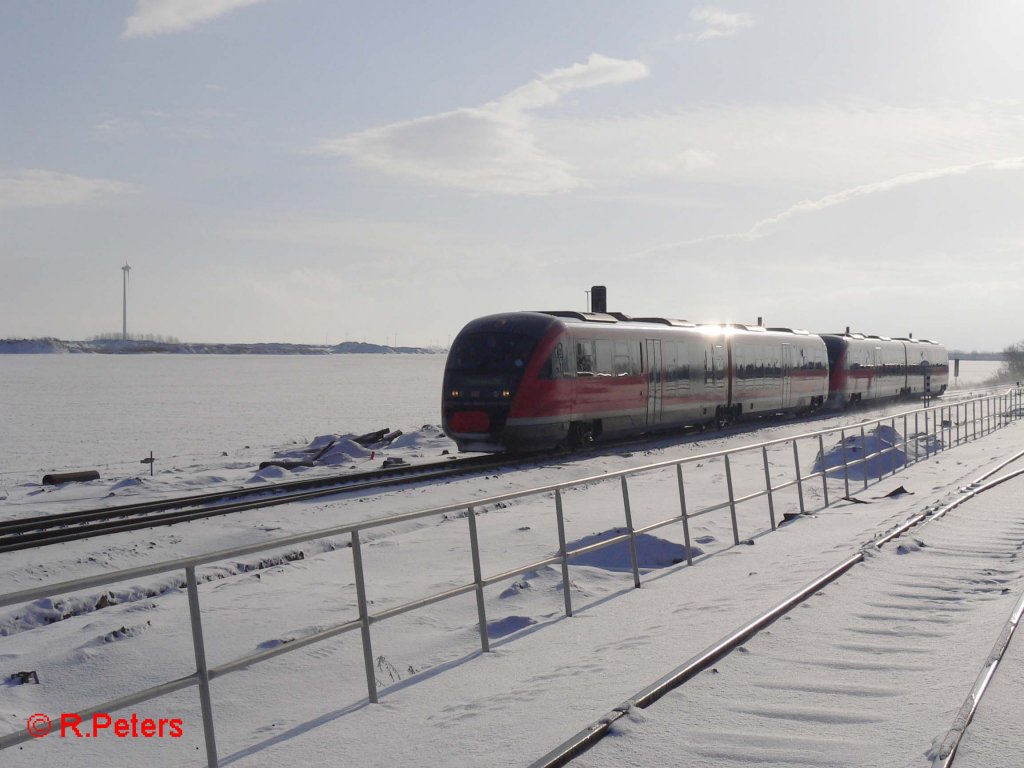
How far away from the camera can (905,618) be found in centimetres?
785

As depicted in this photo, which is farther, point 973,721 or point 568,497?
point 568,497

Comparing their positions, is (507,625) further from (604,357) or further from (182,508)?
(604,357)

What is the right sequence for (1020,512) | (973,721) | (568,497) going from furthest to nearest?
1. (568,497)
2. (1020,512)
3. (973,721)

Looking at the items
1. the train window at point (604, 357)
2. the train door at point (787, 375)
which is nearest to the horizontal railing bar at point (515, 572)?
the train window at point (604, 357)

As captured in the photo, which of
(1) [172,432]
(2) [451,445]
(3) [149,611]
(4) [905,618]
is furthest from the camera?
(1) [172,432]

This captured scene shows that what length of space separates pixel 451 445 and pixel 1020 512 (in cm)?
1817

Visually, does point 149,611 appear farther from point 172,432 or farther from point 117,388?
point 117,388

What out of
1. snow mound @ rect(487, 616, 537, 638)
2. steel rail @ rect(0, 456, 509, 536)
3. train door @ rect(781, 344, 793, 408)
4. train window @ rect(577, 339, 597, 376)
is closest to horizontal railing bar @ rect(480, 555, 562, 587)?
snow mound @ rect(487, 616, 537, 638)

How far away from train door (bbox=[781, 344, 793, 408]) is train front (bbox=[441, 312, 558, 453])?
15899 mm

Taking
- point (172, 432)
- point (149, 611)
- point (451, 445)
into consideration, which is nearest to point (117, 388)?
point (172, 432)

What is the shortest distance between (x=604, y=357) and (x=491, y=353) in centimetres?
292

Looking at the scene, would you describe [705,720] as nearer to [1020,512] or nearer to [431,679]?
[431,679]

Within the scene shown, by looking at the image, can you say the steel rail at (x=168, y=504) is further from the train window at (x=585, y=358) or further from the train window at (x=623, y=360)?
the train window at (x=623, y=360)

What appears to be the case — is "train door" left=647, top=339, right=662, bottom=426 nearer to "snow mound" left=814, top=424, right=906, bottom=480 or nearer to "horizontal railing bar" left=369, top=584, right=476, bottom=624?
"snow mound" left=814, top=424, right=906, bottom=480
